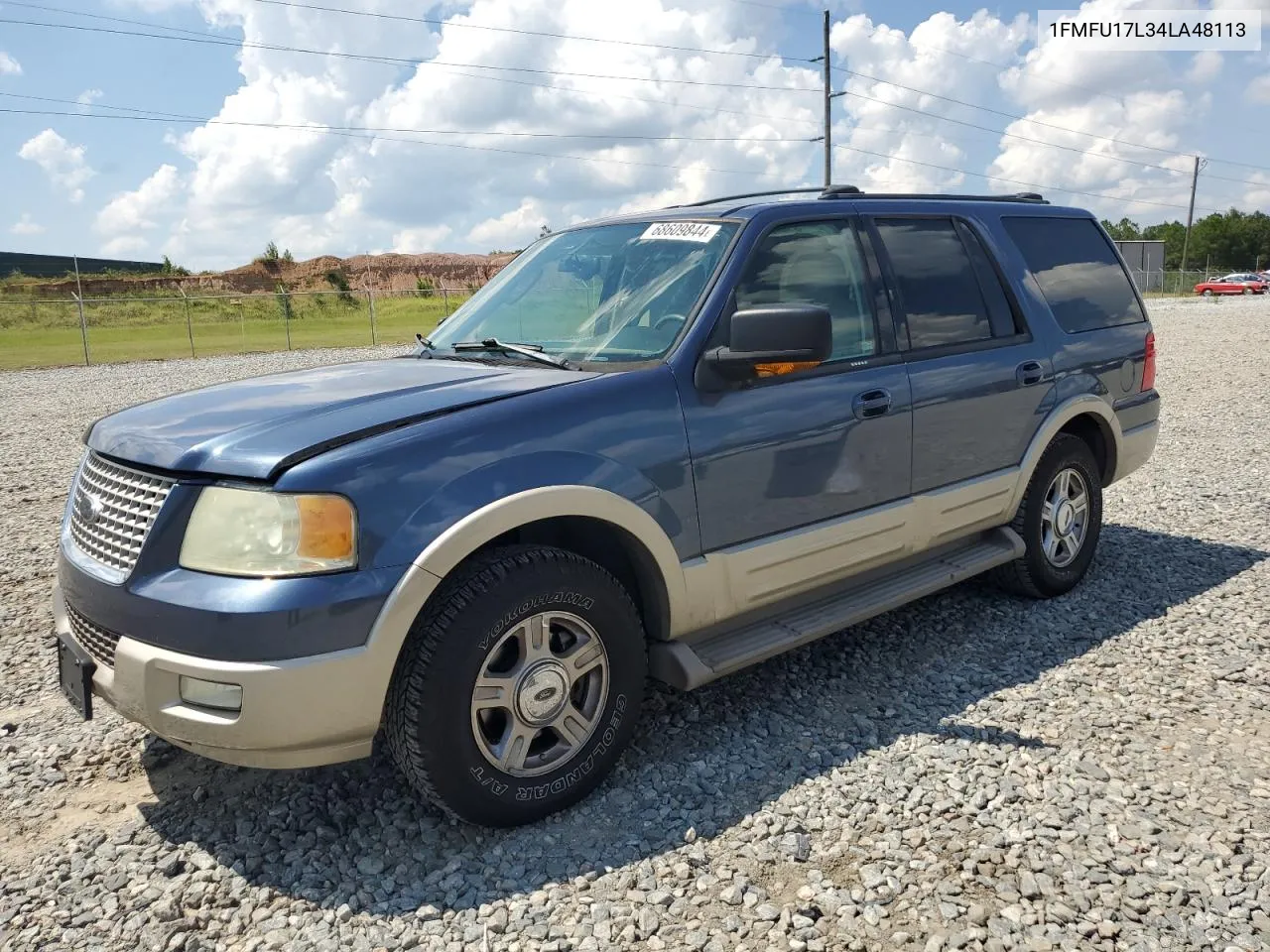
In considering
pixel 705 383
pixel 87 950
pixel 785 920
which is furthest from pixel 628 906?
pixel 705 383

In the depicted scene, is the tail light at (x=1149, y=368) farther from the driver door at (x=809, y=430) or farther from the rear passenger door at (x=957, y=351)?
the driver door at (x=809, y=430)

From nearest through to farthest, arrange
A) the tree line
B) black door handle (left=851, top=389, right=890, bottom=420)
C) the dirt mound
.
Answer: black door handle (left=851, top=389, right=890, bottom=420), the dirt mound, the tree line

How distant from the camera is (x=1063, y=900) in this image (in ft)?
8.60

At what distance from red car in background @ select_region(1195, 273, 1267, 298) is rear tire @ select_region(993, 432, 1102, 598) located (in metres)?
57.3

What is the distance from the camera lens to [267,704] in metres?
2.58

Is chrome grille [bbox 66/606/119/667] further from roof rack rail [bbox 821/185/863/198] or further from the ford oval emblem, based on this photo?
roof rack rail [bbox 821/185/863/198]

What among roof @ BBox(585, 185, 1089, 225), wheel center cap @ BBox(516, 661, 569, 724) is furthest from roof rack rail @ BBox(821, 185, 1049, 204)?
wheel center cap @ BBox(516, 661, 569, 724)

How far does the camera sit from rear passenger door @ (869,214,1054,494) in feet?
13.6

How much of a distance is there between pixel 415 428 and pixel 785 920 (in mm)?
1709

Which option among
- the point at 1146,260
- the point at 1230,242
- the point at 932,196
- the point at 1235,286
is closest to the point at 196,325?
the point at 932,196

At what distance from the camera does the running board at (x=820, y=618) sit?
3.36 m

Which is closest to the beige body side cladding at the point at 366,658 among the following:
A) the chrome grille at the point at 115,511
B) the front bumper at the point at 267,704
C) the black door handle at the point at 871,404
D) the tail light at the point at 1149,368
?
the front bumper at the point at 267,704

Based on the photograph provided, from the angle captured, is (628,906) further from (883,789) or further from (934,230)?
(934,230)

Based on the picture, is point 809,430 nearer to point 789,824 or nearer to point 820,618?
point 820,618
